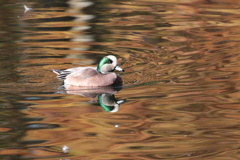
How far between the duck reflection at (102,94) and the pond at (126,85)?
16 millimetres

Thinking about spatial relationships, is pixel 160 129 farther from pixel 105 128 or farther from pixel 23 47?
pixel 23 47

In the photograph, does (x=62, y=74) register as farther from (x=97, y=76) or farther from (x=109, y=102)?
(x=109, y=102)

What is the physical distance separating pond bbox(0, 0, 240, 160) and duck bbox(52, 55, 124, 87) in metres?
0.15

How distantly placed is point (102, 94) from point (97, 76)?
1.93ft

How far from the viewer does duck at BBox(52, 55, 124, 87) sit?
1108cm

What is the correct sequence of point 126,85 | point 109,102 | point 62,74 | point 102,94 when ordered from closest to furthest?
point 109,102
point 102,94
point 126,85
point 62,74

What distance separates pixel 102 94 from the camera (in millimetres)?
10625

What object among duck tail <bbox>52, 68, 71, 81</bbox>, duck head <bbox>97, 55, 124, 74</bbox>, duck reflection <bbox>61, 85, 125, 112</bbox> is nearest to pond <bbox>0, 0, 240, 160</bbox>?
duck reflection <bbox>61, 85, 125, 112</bbox>

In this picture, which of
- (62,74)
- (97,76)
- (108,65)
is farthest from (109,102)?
(62,74)

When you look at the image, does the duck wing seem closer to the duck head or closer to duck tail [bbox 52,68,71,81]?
duck tail [bbox 52,68,71,81]

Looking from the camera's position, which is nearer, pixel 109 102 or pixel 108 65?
pixel 109 102

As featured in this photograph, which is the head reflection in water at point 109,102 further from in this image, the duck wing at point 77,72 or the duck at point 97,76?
the duck wing at point 77,72

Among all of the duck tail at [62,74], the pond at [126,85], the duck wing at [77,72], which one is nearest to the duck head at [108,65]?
the duck wing at [77,72]

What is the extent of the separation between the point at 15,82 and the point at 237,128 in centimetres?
420
